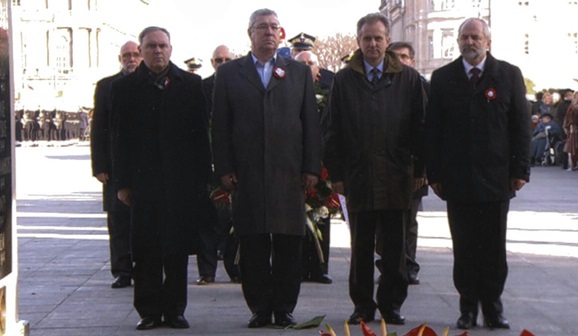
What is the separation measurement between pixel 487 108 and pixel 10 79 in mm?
4004

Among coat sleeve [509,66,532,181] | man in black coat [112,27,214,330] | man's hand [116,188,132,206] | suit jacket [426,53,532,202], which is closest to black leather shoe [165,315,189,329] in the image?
man in black coat [112,27,214,330]

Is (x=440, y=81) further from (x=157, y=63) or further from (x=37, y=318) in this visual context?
(x=37, y=318)

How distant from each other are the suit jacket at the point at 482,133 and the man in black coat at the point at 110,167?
3076mm

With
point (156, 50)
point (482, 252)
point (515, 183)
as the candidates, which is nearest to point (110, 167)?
point (156, 50)

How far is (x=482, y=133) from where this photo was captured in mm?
9711

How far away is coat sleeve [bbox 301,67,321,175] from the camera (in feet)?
32.3

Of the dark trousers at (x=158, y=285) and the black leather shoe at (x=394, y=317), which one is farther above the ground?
the dark trousers at (x=158, y=285)

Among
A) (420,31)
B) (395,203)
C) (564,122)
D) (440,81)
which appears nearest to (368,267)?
(395,203)

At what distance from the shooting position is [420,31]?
131000 mm

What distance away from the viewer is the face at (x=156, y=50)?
9.94 m

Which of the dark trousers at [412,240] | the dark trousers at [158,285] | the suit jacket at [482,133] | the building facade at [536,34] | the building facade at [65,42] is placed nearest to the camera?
the suit jacket at [482,133]

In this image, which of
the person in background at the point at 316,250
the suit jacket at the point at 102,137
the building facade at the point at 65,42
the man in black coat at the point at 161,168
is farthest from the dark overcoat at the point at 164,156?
the building facade at the point at 65,42

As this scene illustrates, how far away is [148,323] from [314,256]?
2.92m

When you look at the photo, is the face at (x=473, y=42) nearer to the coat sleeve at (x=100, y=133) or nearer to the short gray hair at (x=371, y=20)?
the short gray hair at (x=371, y=20)
